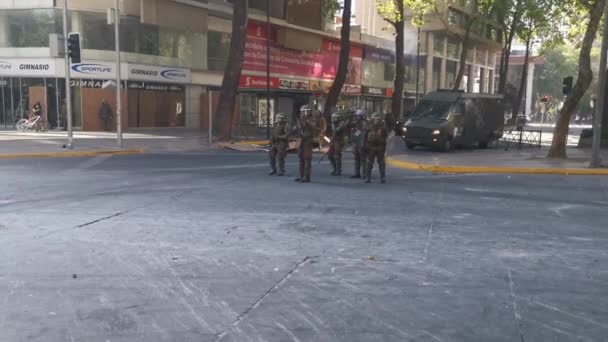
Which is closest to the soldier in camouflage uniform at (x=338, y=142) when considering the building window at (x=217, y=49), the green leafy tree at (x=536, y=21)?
the building window at (x=217, y=49)

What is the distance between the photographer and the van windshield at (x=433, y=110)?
2149cm

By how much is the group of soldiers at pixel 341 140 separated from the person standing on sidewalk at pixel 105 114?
16.7m

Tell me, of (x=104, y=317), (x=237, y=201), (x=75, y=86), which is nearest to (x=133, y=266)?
(x=104, y=317)

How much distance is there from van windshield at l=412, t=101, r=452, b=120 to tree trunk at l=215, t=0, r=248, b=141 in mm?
7824

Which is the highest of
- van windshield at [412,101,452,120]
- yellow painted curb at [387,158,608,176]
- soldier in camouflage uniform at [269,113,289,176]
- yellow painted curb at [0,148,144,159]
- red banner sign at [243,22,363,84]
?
red banner sign at [243,22,363,84]

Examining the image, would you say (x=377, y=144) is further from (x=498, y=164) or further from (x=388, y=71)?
(x=388, y=71)

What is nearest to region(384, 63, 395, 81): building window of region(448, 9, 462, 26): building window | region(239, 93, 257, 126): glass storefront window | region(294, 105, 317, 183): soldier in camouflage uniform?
region(448, 9, 462, 26): building window

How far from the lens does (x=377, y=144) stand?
12211 mm

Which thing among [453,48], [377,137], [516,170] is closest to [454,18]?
[453,48]

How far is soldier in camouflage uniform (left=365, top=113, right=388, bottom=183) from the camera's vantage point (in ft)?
40.0

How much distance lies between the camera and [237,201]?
942cm

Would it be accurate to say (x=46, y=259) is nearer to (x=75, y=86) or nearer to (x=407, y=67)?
(x=75, y=86)

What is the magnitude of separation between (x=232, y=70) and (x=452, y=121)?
31.2 ft

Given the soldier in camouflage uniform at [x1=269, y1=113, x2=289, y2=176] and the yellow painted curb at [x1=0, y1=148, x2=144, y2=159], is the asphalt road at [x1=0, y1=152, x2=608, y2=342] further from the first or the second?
the yellow painted curb at [x1=0, y1=148, x2=144, y2=159]
